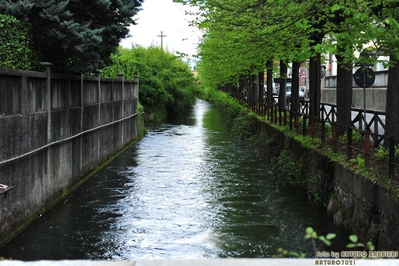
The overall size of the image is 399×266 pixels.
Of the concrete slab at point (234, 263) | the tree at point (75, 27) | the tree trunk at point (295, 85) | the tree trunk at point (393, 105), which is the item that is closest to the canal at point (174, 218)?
the tree trunk at point (393, 105)

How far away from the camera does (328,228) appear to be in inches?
441

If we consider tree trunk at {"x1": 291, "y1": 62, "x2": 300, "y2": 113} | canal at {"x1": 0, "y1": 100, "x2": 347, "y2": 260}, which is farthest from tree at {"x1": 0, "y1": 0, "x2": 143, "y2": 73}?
tree trunk at {"x1": 291, "y1": 62, "x2": 300, "y2": 113}

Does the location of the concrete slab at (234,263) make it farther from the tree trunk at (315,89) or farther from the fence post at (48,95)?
the tree trunk at (315,89)

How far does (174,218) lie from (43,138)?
3408mm

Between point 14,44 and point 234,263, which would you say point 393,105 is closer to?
point 14,44

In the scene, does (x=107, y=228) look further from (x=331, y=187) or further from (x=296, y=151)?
(x=296, y=151)

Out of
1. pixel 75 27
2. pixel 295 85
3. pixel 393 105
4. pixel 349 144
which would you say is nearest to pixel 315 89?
pixel 295 85

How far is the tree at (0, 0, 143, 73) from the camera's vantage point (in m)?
12.2

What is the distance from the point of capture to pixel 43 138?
40.6 ft

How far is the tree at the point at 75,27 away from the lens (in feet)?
40.0

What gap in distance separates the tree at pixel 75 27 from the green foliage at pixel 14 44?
16.3 inches

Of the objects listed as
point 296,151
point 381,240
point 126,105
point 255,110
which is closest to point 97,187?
point 296,151

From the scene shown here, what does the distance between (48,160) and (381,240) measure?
7.50m

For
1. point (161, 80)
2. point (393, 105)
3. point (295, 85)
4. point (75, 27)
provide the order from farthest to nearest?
point (161, 80) < point (295, 85) < point (75, 27) < point (393, 105)
